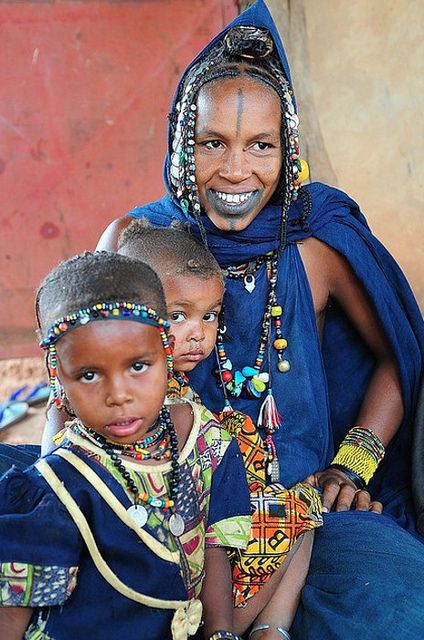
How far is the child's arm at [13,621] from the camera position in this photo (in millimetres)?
1663

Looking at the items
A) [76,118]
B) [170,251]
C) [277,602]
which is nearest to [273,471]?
[277,602]

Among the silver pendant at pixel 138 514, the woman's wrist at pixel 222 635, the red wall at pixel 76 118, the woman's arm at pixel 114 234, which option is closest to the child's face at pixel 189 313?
the woman's arm at pixel 114 234

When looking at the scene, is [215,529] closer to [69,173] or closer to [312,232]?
[312,232]

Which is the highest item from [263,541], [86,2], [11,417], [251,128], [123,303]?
[86,2]

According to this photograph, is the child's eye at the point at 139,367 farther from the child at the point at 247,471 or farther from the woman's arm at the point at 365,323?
the woman's arm at the point at 365,323

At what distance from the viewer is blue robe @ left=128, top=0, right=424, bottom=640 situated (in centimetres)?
243

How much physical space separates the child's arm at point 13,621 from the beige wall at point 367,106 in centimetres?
313

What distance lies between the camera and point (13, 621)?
1.68m

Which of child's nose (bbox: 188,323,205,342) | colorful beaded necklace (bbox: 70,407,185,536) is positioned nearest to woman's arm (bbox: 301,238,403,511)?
child's nose (bbox: 188,323,205,342)

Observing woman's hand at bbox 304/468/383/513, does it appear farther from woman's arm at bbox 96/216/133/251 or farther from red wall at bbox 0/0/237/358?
red wall at bbox 0/0/237/358

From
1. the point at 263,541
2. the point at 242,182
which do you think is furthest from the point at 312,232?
the point at 263,541

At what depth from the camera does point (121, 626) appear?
69.1 inches

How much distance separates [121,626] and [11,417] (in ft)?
10.1

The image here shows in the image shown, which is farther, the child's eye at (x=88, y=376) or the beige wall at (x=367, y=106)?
the beige wall at (x=367, y=106)
